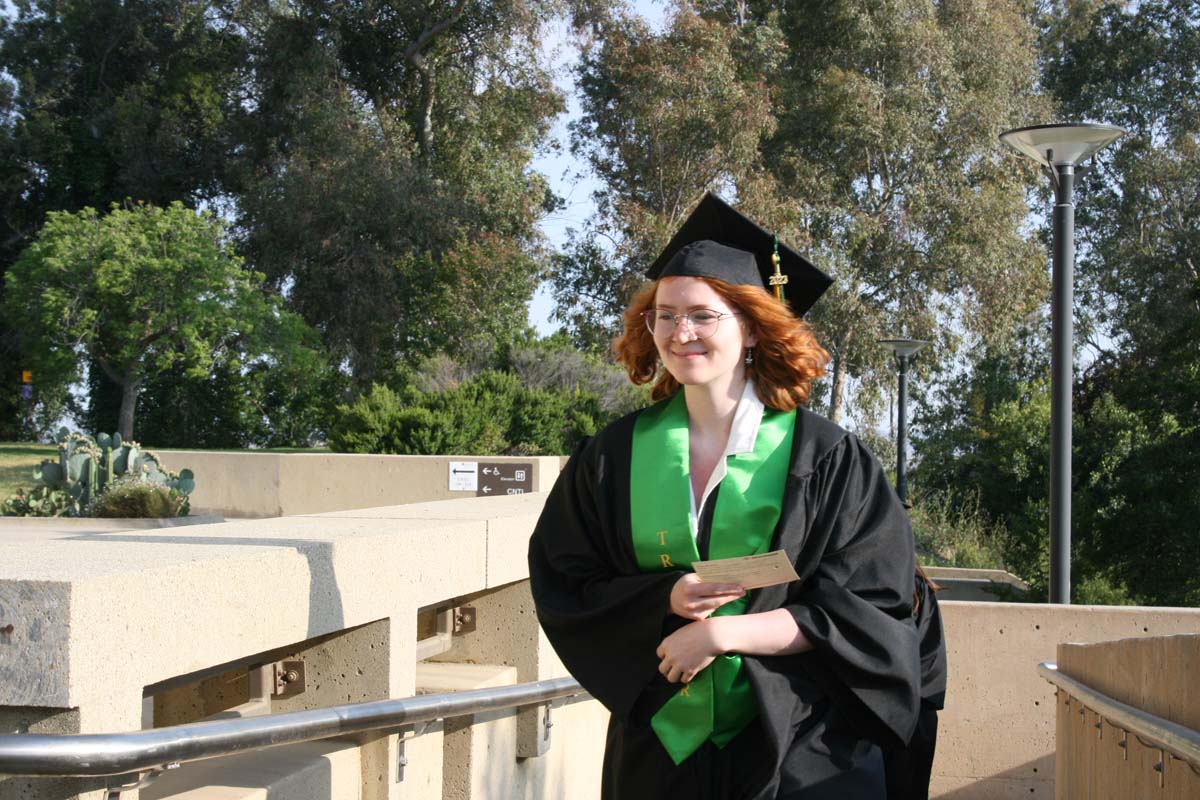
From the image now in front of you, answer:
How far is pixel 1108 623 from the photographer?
24.6 ft

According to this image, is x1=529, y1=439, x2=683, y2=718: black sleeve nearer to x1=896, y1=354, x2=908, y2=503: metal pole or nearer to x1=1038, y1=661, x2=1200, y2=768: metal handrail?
x1=1038, y1=661, x2=1200, y2=768: metal handrail

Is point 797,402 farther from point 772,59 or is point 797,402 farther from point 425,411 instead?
point 772,59

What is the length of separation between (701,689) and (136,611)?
109cm

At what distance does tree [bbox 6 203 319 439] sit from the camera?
2867cm

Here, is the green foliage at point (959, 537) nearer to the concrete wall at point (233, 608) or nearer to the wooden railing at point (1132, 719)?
the wooden railing at point (1132, 719)

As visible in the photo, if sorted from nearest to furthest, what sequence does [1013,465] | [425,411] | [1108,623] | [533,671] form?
[533,671], [1108,623], [425,411], [1013,465]

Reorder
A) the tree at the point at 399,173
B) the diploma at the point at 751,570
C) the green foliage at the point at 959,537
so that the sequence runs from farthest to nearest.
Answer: the tree at the point at 399,173, the green foliage at the point at 959,537, the diploma at the point at 751,570

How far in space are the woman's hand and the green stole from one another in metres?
0.10

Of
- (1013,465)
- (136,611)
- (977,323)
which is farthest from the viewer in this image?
(977,323)

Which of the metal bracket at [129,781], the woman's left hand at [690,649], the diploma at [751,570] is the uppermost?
the diploma at [751,570]

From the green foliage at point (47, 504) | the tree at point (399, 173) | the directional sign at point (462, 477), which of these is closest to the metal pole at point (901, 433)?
the directional sign at point (462, 477)

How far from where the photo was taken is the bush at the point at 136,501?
12.1 meters

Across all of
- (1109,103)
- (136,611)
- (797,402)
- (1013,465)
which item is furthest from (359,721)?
(1109,103)

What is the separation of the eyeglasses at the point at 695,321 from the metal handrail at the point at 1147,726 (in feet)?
5.04
